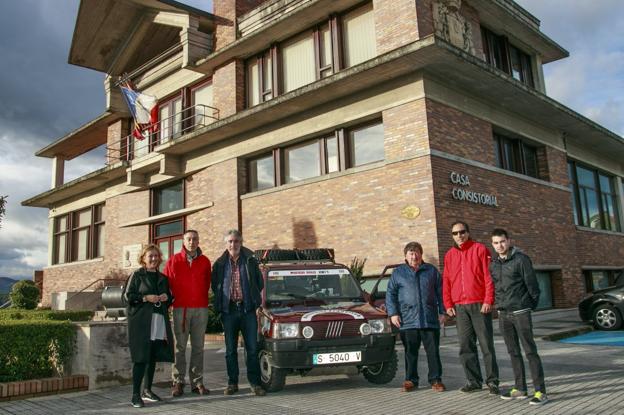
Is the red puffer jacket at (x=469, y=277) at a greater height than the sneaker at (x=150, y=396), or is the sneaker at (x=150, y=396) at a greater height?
the red puffer jacket at (x=469, y=277)

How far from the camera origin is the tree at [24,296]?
75.9ft

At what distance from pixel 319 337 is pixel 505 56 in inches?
573

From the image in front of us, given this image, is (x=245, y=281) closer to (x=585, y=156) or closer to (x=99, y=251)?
(x=585, y=156)

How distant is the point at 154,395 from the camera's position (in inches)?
246

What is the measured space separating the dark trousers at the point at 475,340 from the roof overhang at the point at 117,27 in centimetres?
1622

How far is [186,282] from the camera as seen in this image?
6754 mm

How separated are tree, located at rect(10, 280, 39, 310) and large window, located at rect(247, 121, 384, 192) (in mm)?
13300

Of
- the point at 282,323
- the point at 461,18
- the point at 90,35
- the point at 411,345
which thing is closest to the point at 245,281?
the point at 282,323

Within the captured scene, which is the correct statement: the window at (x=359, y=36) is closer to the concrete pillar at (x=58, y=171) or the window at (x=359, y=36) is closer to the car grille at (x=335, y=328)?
the car grille at (x=335, y=328)

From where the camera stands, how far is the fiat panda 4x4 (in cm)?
619

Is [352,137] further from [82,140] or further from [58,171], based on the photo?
[58,171]

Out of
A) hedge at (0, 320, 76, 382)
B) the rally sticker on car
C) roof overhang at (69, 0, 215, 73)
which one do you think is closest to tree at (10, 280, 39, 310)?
roof overhang at (69, 0, 215, 73)

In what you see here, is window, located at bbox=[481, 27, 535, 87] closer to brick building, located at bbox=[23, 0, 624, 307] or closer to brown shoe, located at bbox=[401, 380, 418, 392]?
brick building, located at bbox=[23, 0, 624, 307]

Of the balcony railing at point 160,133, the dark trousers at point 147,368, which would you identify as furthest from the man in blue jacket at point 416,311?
the balcony railing at point 160,133
